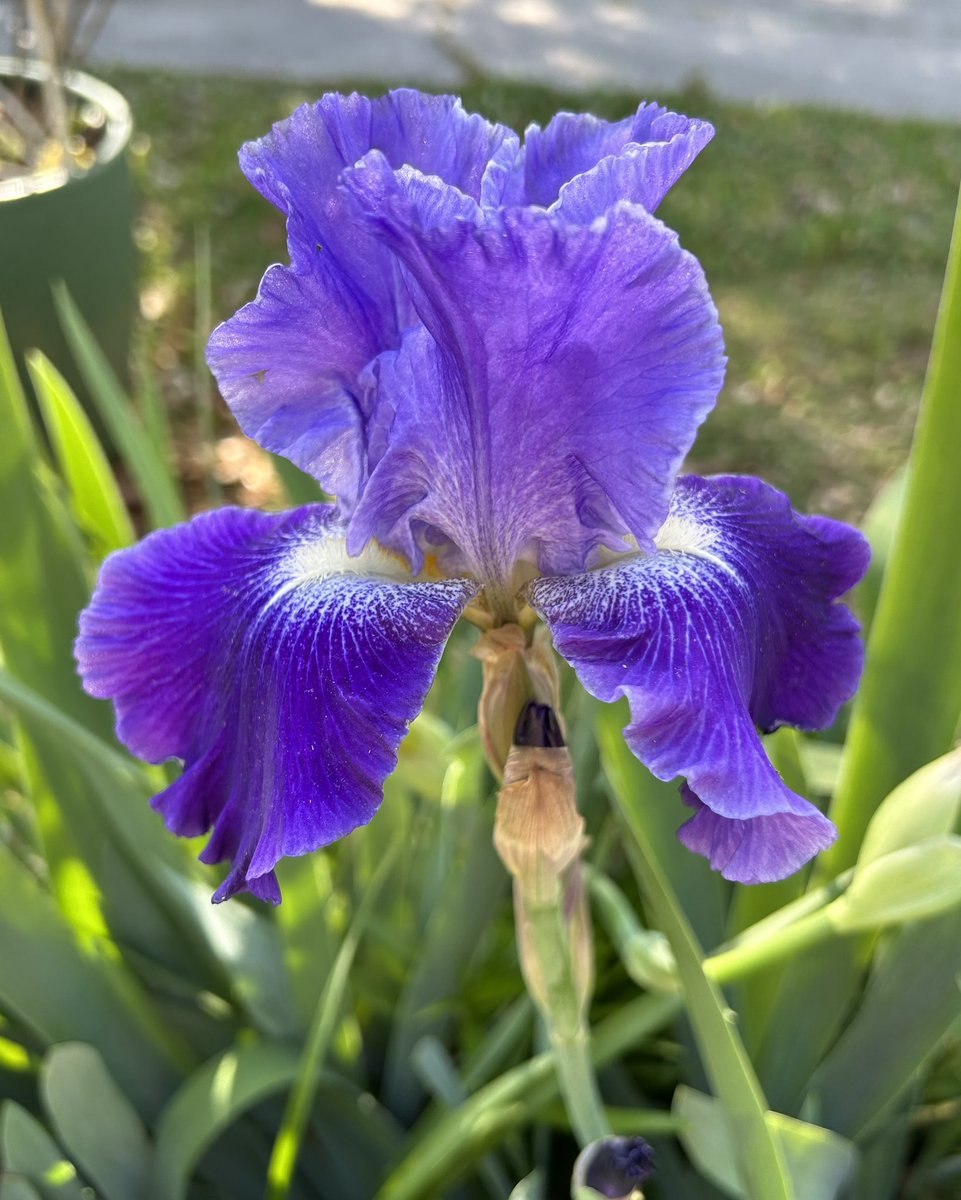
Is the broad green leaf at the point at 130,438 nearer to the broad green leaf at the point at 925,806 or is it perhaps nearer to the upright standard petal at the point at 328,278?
the upright standard petal at the point at 328,278

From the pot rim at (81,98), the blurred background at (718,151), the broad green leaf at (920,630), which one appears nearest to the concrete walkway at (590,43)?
the blurred background at (718,151)

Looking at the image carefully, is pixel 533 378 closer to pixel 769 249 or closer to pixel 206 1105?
pixel 206 1105

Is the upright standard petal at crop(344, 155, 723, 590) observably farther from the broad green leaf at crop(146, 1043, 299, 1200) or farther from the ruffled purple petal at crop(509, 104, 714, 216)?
the broad green leaf at crop(146, 1043, 299, 1200)

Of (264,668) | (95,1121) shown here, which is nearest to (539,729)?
(264,668)

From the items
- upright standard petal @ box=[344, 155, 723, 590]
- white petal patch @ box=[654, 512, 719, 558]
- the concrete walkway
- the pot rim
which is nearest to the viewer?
upright standard petal @ box=[344, 155, 723, 590]

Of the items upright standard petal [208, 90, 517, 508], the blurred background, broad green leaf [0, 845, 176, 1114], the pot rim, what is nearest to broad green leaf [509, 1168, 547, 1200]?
broad green leaf [0, 845, 176, 1114]
